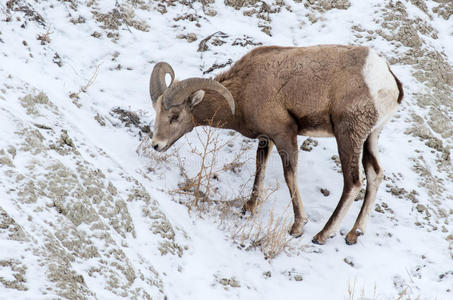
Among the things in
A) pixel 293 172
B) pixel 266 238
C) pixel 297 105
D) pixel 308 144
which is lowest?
pixel 308 144

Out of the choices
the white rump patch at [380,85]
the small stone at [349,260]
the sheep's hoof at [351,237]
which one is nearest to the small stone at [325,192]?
the sheep's hoof at [351,237]

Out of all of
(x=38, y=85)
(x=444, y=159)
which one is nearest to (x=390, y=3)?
(x=444, y=159)

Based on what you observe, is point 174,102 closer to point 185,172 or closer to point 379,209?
point 185,172

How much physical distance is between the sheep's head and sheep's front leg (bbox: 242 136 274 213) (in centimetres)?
75

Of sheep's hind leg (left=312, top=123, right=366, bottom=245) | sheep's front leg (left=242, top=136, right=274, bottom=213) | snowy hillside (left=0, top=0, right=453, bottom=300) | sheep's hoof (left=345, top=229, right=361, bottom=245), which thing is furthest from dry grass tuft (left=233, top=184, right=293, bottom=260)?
sheep's hoof (left=345, top=229, right=361, bottom=245)

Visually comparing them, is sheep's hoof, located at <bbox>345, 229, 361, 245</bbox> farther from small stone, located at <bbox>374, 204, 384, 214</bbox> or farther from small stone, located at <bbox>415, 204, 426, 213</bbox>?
small stone, located at <bbox>415, 204, 426, 213</bbox>

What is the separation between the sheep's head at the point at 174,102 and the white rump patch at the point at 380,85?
1.66 m

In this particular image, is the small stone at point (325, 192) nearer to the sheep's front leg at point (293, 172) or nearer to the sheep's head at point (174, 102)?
the sheep's front leg at point (293, 172)

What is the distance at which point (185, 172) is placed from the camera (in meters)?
6.45

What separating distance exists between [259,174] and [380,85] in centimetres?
Result: 193

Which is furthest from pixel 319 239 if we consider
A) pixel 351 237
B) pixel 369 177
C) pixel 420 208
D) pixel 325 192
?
pixel 420 208

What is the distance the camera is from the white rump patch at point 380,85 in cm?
539

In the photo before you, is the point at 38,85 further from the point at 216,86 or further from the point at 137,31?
the point at 137,31

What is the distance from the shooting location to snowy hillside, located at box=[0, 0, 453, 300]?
396 cm
